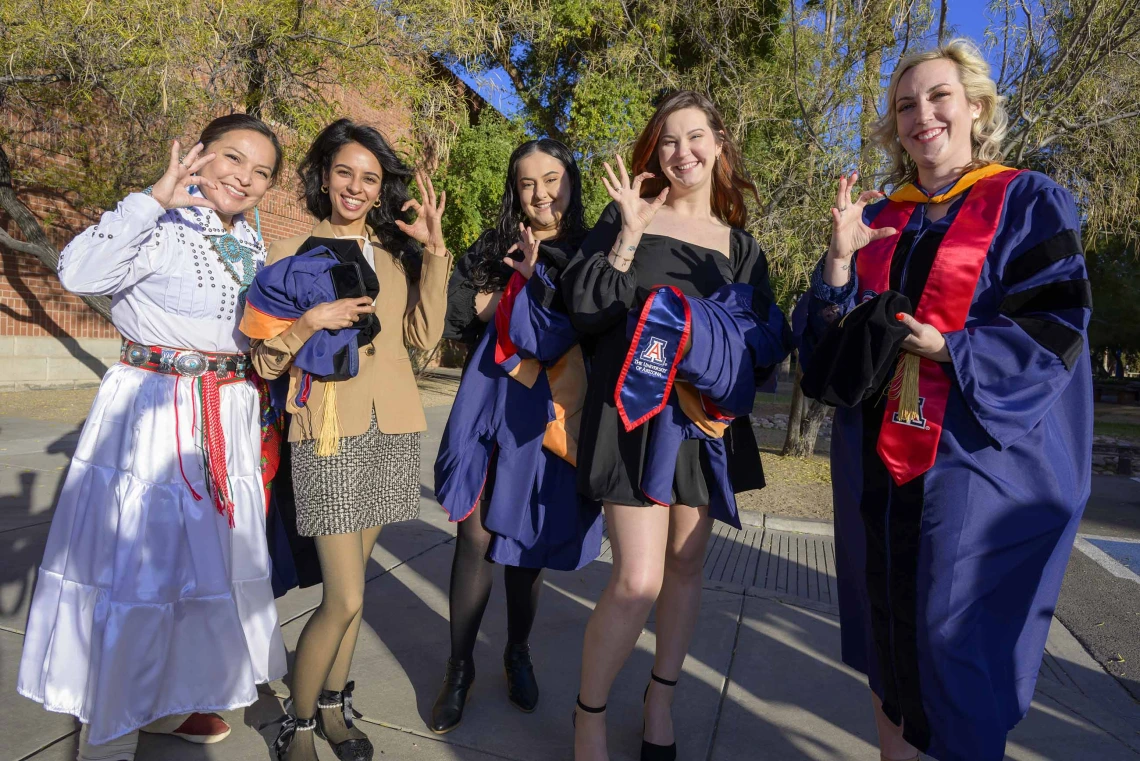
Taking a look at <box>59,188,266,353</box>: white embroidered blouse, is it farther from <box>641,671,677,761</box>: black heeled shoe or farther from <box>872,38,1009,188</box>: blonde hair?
<box>872,38,1009,188</box>: blonde hair

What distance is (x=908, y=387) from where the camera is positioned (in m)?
1.92

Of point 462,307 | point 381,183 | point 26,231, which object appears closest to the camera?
point 381,183

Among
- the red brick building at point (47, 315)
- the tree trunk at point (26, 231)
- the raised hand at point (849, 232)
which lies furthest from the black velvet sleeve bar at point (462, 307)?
the tree trunk at point (26, 231)

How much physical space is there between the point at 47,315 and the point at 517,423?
11734 millimetres

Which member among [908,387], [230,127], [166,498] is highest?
[230,127]

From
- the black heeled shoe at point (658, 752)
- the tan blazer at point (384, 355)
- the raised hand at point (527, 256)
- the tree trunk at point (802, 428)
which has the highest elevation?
the raised hand at point (527, 256)

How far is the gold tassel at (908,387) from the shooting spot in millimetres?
1907

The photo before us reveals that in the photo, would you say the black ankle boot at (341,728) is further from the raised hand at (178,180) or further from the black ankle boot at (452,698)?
the raised hand at (178,180)

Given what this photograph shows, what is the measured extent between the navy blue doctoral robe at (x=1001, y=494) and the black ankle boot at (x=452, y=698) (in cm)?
149

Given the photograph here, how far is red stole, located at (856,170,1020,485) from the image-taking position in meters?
1.86

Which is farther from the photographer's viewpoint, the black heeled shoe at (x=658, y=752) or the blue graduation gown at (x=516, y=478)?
the blue graduation gown at (x=516, y=478)

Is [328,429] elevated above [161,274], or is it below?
below

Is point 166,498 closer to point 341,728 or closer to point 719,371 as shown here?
point 341,728

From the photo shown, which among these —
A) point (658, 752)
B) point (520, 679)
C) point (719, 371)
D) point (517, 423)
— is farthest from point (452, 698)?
point (719, 371)
